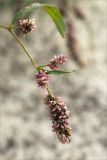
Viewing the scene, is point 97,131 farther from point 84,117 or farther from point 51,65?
point 51,65

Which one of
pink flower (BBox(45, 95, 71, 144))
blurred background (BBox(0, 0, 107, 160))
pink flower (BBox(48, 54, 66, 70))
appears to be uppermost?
blurred background (BBox(0, 0, 107, 160))

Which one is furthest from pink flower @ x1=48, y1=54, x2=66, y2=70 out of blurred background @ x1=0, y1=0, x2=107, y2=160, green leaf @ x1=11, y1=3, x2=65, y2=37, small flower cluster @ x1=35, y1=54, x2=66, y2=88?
blurred background @ x1=0, y1=0, x2=107, y2=160

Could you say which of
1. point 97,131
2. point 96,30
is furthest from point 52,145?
point 96,30

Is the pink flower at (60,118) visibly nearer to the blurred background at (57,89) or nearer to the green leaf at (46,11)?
the green leaf at (46,11)

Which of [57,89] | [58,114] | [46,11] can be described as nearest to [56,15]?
[46,11]

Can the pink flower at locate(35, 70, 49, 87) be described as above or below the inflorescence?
above

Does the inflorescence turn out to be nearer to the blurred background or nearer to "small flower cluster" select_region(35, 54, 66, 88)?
"small flower cluster" select_region(35, 54, 66, 88)

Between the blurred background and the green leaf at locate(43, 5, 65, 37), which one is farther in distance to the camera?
the blurred background

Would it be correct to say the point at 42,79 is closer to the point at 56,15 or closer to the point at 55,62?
the point at 55,62

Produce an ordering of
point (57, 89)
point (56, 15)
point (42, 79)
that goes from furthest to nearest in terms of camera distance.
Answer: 1. point (57, 89)
2. point (56, 15)
3. point (42, 79)
